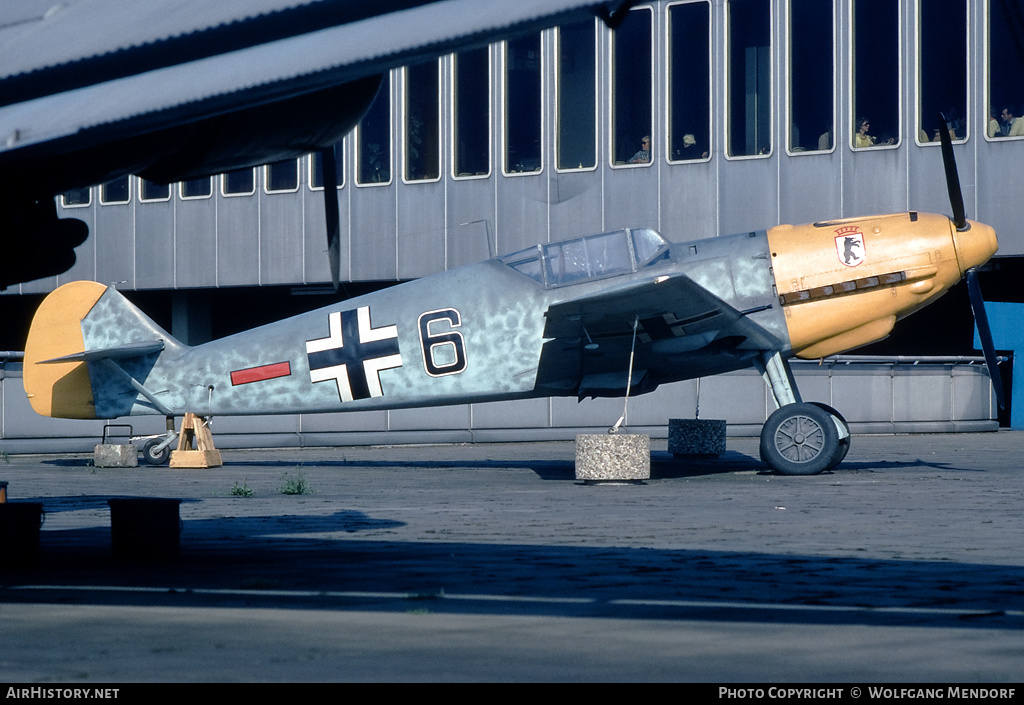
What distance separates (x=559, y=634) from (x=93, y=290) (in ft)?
42.8

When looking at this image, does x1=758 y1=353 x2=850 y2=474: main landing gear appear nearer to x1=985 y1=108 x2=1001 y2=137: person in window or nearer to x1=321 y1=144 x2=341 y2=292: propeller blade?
x1=321 y1=144 x2=341 y2=292: propeller blade

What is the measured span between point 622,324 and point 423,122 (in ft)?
51.0

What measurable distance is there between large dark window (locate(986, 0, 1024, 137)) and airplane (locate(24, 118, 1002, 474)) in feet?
36.2

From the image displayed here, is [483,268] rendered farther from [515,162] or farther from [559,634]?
[515,162]

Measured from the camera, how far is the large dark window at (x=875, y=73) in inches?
967

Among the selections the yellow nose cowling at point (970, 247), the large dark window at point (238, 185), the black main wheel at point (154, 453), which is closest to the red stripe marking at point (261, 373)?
the black main wheel at point (154, 453)

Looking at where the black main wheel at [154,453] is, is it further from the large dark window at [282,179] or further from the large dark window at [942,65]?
the large dark window at [942,65]

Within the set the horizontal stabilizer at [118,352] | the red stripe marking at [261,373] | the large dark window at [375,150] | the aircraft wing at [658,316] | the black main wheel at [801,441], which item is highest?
the large dark window at [375,150]

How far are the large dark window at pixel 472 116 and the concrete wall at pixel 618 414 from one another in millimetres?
6921

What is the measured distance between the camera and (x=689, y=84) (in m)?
26.1

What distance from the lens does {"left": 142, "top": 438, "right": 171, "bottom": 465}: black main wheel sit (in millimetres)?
17203

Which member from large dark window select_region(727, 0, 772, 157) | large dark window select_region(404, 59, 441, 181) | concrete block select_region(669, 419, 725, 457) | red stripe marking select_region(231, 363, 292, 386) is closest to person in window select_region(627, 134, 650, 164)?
large dark window select_region(727, 0, 772, 157)

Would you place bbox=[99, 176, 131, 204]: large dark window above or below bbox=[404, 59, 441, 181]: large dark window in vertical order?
below

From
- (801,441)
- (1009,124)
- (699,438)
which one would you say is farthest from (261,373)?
(1009,124)
